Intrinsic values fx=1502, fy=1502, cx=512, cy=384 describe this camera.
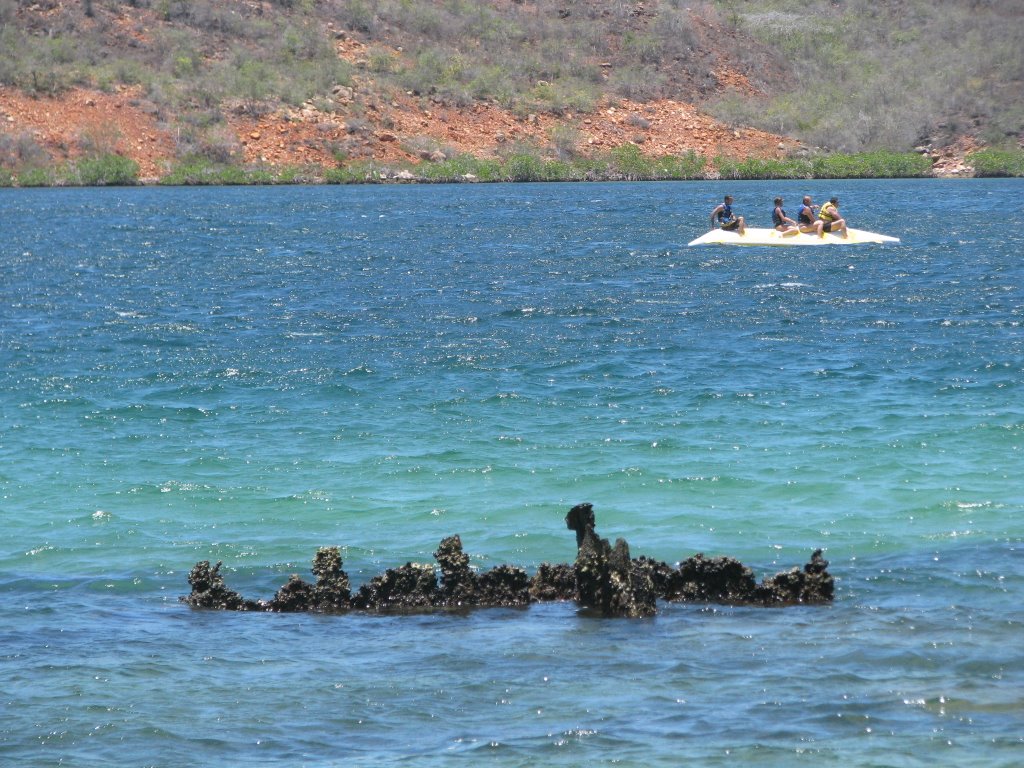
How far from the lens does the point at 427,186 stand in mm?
69875

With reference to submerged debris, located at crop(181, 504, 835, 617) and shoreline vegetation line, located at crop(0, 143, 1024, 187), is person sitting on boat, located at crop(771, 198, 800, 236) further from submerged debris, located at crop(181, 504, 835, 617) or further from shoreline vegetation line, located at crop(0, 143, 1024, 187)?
shoreline vegetation line, located at crop(0, 143, 1024, 187)

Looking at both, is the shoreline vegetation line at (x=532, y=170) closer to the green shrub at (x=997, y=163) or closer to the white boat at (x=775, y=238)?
the green shrub at (x=997, y=163)

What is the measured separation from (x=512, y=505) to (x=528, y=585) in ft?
9.30

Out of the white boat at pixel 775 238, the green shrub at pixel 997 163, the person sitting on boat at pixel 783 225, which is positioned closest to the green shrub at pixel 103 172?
the white boat at pixel 775 238

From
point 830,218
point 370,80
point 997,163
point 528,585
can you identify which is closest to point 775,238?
point 830,218

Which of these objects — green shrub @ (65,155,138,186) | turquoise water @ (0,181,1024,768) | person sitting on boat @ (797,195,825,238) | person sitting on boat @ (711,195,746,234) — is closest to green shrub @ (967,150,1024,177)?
green shrub @ (65,155,138,186)

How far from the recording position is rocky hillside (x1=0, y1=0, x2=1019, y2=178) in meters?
71.9

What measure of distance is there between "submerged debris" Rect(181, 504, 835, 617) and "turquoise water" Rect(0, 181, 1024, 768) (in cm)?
19

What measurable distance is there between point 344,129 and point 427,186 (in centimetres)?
743

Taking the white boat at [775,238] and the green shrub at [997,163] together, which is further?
the green shrub at [997,163]

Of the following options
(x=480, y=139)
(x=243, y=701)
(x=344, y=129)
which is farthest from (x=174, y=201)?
(x=243, y=701)

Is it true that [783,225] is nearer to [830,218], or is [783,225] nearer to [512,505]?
[830,218]

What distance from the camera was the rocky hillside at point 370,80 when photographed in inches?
2830

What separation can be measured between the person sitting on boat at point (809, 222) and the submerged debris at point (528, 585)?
26.7 m
